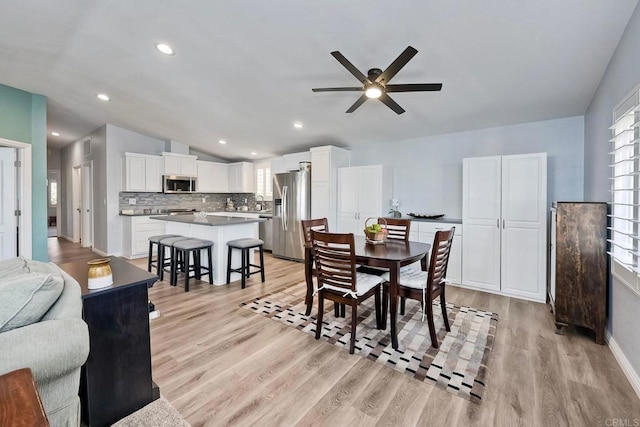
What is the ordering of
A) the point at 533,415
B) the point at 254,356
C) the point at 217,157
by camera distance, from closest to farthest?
the point at 533,415 → the point at 254,356 → the point at 217,157

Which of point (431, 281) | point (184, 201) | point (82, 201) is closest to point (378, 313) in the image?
point (431, 281)

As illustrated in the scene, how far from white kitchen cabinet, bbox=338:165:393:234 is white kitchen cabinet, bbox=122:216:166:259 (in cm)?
401

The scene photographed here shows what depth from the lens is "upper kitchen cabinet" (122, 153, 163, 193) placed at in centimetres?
603

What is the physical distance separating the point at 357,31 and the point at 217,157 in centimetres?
619

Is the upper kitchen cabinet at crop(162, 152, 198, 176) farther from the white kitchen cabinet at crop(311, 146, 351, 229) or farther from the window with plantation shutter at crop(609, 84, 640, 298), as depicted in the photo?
the window with plantation shutter at crop(609, 84, 640, 298)

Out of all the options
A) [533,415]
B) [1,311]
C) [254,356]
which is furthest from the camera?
[254,356]

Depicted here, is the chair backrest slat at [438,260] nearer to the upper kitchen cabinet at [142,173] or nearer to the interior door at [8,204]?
the interior door at [8,204]

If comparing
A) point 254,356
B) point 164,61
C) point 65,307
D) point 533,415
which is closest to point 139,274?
point 65,307

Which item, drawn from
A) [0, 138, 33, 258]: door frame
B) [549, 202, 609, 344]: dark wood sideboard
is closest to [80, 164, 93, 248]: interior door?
[0, 138, 33, 258]: door frame

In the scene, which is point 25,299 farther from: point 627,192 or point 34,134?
point 34,134

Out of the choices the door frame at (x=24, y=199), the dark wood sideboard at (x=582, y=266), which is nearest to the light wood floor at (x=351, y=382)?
the dark wood sideboard at (x=582, y=266)

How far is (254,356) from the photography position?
226cm

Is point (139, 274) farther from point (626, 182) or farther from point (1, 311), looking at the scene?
point (626, 182)

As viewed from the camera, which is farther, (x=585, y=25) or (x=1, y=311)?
(x=585, y=25)
